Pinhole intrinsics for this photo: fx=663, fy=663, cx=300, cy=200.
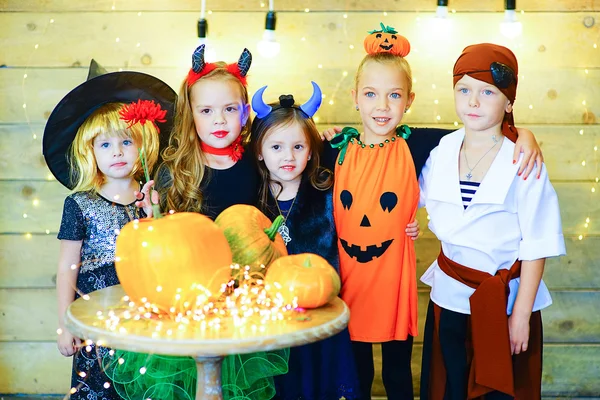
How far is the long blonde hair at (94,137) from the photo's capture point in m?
2.10

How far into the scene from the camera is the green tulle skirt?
5.56ft

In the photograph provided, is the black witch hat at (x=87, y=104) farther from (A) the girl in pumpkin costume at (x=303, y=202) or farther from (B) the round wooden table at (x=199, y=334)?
(B) the round wooden table at (x=199, y=334)

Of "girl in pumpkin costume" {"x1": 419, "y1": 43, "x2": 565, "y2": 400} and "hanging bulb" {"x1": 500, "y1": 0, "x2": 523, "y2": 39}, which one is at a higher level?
"hanging bulb" {"x1": 500, "y1": 0, "x2": 523, "y2": 39}

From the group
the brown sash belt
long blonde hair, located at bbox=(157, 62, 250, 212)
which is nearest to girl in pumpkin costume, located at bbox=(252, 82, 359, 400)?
long blonde hair, located at bbox=(157, 62, 250, 212)

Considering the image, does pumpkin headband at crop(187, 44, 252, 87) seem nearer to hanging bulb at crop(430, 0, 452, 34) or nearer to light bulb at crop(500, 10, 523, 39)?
hanging bulb at crop(430, 0, 452, 34)

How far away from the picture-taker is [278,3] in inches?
96.5

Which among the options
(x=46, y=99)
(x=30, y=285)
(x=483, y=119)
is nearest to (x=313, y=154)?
(x=483, y=119)

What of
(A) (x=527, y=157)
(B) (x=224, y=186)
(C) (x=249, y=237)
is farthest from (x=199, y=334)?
(A) (x=527, y=157)

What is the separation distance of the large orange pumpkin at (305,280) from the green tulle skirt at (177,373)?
308mm

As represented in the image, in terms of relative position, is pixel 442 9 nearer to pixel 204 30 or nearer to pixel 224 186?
pixel 204 30

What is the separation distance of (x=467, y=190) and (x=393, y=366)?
2.11ft

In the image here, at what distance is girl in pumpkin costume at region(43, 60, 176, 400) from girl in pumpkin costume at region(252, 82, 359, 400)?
39cm

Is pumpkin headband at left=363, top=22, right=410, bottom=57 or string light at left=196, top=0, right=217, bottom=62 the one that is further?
string light at left=196, top=0, right=217, bottom=62

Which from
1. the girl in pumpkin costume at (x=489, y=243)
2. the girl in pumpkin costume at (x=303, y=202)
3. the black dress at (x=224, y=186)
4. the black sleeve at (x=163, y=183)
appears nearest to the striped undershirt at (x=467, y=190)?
the girl in pumpkin costume at (x=489, y=243)
